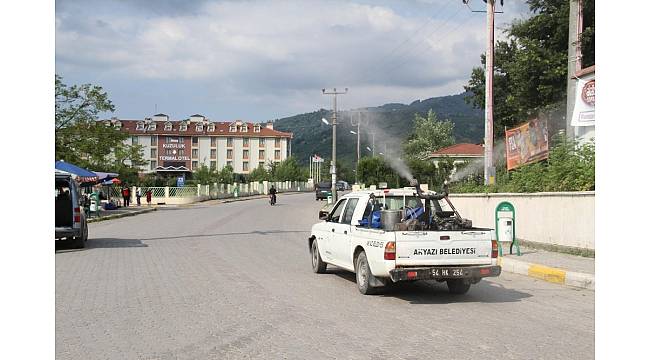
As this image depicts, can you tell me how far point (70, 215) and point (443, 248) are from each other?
462 inches

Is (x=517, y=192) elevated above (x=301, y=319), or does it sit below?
above

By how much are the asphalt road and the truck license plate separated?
433 mm

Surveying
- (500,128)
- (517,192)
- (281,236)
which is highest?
(500,128)

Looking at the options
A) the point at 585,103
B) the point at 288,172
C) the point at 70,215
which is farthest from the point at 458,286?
the point at 288,172

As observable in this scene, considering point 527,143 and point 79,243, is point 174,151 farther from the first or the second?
point 79,243

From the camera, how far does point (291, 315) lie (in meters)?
8.75

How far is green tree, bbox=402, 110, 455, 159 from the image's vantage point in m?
91.4

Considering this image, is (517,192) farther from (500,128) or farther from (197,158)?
(197,158)

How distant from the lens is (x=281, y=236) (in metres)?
23.4

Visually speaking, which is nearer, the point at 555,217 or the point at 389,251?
the point at 389,251
